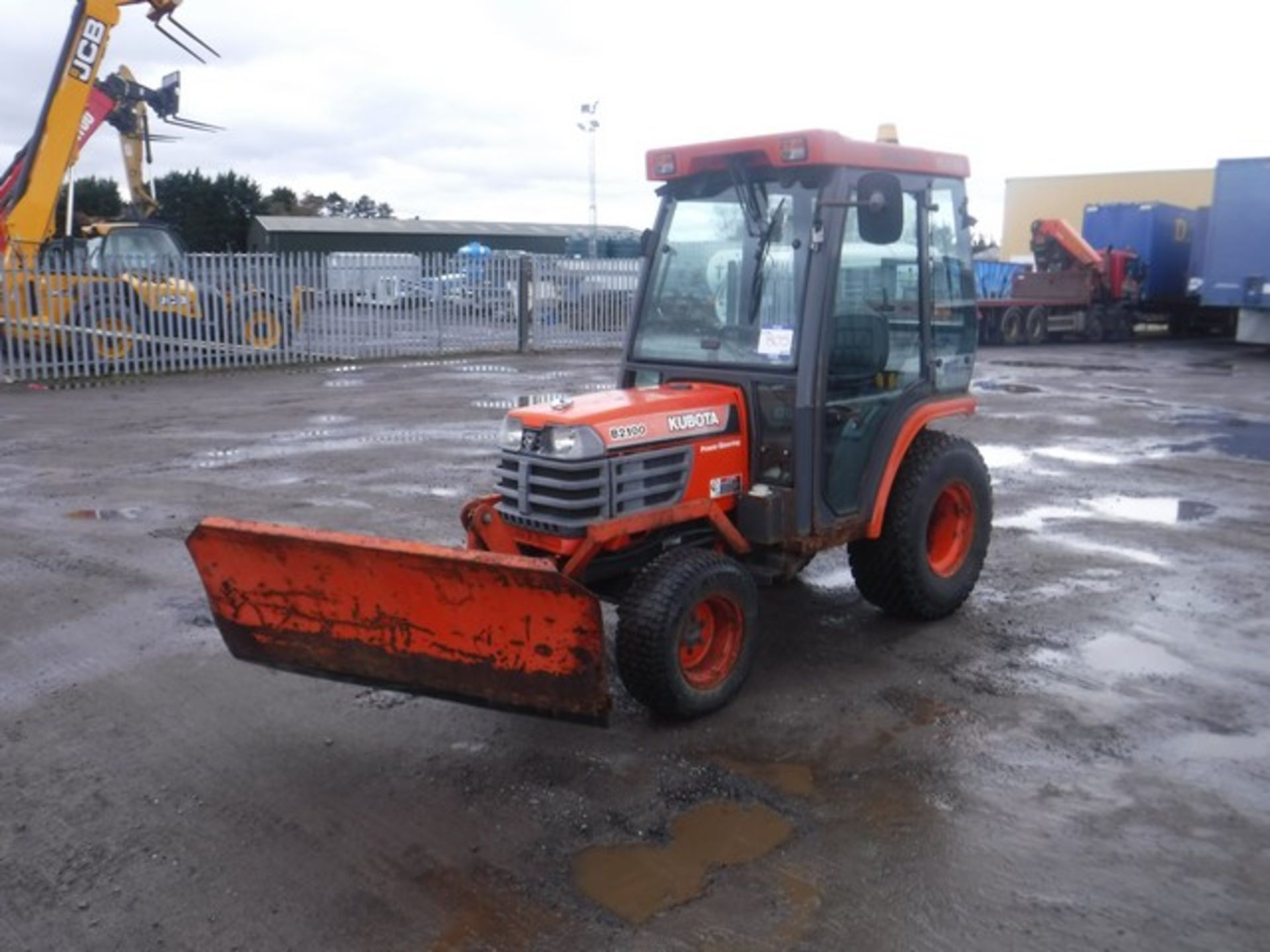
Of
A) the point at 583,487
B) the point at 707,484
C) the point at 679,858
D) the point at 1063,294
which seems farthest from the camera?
the point at 1063,294

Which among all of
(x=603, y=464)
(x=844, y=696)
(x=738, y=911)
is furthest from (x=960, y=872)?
(x=603, y=464)

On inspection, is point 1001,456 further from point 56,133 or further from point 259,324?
point 56,133

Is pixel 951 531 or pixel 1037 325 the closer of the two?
pixel 951 531

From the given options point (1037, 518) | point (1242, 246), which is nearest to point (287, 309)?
point (1037, 518)

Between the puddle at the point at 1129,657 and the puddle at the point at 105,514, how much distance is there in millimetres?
6602

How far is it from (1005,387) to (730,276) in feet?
43.5

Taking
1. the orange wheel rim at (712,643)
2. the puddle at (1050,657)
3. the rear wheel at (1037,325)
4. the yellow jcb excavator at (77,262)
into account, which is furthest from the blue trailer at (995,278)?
the orange wheel rim at (712,643)

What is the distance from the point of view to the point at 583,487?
4.46m

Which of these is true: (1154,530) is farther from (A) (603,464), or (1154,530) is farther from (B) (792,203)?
(A) (603,464)

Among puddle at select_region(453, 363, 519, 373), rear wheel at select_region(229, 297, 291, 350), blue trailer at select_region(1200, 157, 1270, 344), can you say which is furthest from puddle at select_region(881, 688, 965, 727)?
blue trailer at select_region(1200, 157, 1270, 344)

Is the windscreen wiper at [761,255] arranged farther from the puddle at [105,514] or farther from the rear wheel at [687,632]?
the puddle at [105,514]

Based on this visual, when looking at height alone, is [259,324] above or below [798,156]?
below

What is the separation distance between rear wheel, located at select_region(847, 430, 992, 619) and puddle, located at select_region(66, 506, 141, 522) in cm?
546

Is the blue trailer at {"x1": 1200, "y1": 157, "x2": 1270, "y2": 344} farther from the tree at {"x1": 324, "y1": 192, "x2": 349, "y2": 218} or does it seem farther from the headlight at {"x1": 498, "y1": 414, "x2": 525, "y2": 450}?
the tree at {"x1": 324, "y1": 192, "x2": 349, "y2": 218}
